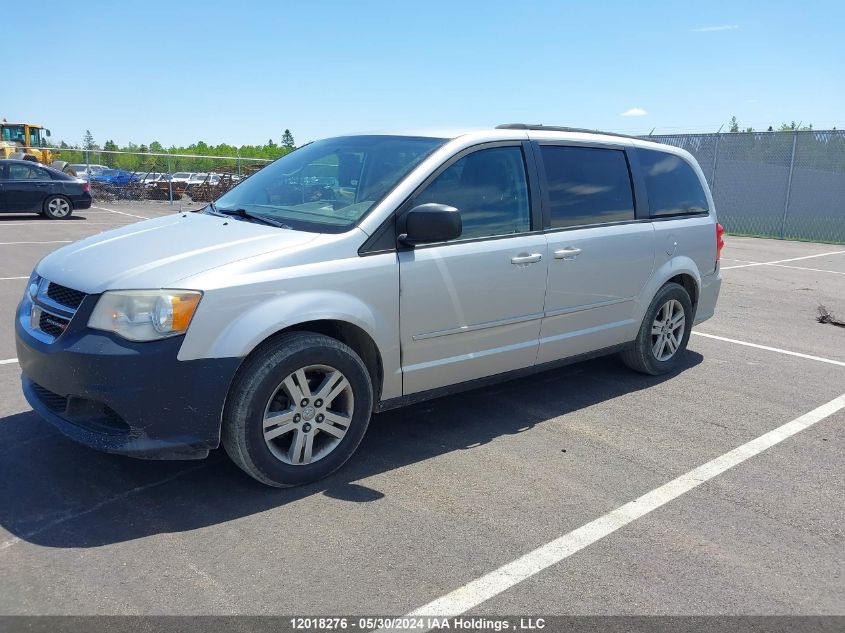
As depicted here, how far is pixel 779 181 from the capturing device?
63.6ft

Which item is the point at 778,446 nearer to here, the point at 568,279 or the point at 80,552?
the point at 568,279

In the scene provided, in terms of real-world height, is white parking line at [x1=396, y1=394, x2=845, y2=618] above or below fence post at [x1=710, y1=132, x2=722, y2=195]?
below

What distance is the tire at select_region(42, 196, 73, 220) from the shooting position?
1867 centimetres

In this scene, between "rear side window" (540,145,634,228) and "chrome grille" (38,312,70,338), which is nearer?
"chrome grille" (38,312,70,338)

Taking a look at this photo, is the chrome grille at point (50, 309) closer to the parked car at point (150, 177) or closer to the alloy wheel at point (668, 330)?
the alloy wheel at point (668, 330)

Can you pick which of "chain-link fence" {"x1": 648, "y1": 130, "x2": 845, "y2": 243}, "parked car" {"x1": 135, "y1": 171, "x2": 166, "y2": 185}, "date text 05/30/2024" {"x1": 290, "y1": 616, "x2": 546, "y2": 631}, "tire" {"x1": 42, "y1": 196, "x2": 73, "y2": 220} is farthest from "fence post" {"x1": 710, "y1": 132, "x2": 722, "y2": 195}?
"parked car" {"x1": 135, "y1": 171, "x2": 166, "y2": 185}

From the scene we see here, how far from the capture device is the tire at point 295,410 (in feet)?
11.6

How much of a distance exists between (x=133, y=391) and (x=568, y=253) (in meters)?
2.84

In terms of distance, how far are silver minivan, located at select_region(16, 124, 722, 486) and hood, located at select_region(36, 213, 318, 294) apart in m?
0.02

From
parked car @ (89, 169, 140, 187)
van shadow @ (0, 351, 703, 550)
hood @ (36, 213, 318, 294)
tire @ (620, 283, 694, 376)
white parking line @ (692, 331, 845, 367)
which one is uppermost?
hood @ (36, 213, 318, 294)

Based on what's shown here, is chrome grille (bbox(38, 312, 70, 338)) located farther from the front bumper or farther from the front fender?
the front fender

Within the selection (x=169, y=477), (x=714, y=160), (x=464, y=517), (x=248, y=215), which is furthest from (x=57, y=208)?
(x=464, y=517)

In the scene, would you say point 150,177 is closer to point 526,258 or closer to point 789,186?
point 789,186

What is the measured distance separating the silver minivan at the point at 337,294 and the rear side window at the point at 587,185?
0.01 metres
